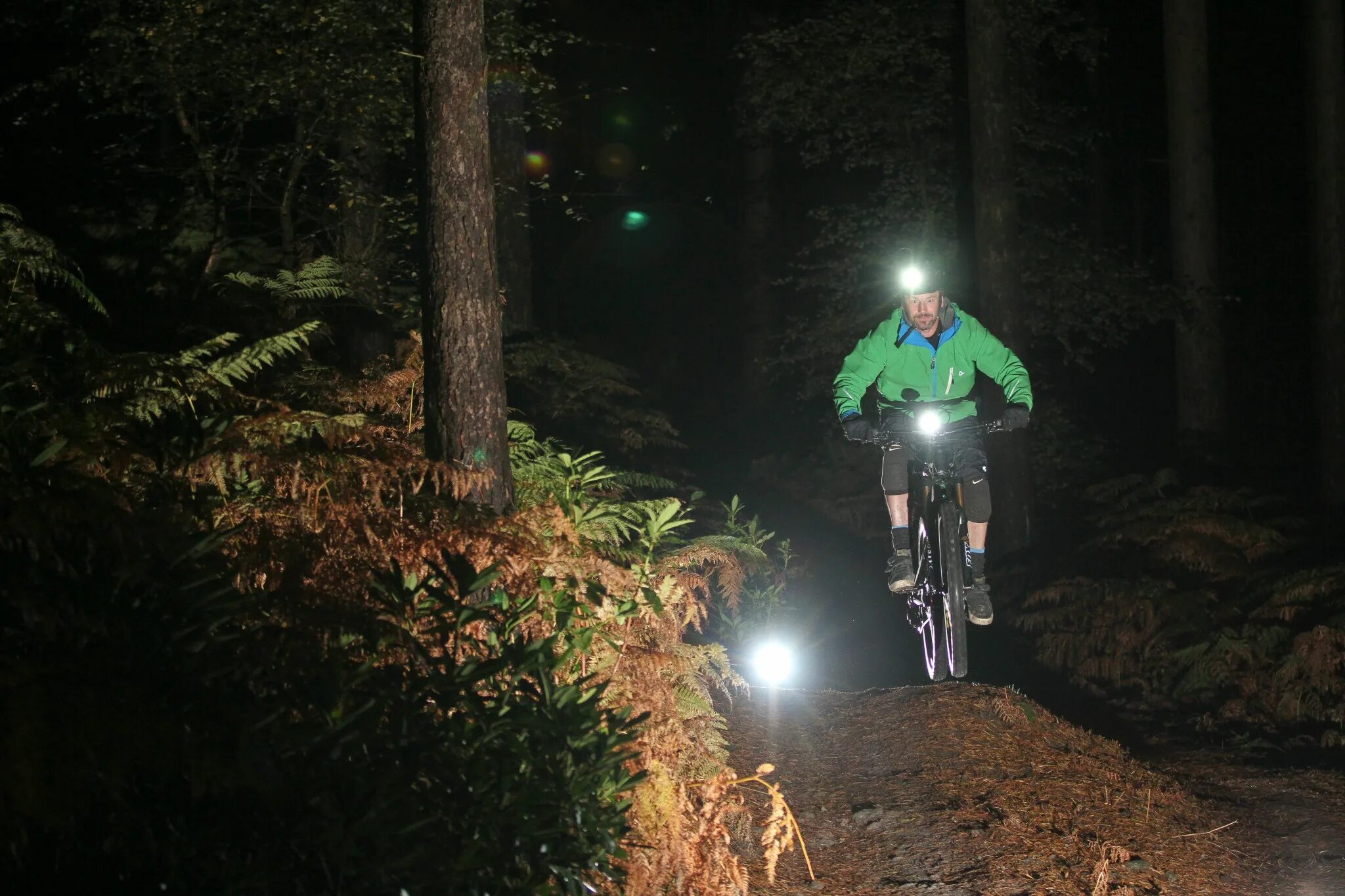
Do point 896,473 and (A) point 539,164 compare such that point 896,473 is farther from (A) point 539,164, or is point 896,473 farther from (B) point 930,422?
(A) point 539,164

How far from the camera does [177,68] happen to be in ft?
33.1

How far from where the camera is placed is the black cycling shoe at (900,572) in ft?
25.7

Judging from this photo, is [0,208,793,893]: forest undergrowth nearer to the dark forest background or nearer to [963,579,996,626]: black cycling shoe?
the dark forest background

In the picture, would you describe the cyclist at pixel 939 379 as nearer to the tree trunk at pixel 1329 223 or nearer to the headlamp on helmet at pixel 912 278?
the headlamp on helmet at pixel 912 278

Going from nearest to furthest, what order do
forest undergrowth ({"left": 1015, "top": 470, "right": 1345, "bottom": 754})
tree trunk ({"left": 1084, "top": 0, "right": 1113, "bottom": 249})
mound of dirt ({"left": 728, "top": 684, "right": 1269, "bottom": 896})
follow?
1. mound of dirt ({"left": 728, "top": 684, "right": 1269, "bottom": 896})
2. forest undergrowth ({"left": 1015, "top": 470, "right": 1345, "bottom": 754})
3. tree trunk ({"left": 1084, "top": 0, "right": 1113, "bottom": 249})

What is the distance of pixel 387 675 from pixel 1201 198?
599 inches

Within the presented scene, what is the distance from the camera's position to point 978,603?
300 inches

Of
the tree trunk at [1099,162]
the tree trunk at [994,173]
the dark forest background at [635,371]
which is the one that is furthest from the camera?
the tree trunk at [1099,162]

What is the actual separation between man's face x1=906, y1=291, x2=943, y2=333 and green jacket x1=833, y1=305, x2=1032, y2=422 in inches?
3.8

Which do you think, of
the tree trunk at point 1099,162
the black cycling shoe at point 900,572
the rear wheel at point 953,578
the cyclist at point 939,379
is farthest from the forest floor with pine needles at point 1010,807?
the tree trunk at point 1099,162

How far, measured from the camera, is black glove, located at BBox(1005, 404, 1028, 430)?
7.33m

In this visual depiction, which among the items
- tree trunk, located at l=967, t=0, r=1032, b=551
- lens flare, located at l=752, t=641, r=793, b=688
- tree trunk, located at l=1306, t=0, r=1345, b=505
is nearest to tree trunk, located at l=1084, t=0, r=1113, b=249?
tree trunk, located at l=1306, t=0, r=1345, b=505

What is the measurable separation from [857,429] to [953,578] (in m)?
1.16

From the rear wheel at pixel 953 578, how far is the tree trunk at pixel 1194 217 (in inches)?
383
